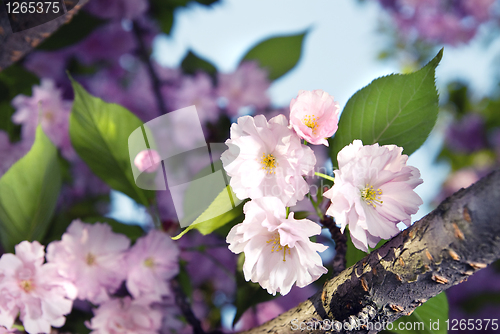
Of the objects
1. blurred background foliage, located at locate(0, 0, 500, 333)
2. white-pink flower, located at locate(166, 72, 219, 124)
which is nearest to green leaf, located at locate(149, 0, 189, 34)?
blurred background foliage, located at locate(0, 0, 500, 333)

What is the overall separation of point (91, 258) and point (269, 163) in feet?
0.97

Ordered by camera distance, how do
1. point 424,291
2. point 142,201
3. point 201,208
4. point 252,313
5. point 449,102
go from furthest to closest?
point 449,102 → point 252,313 → point 142,201 → point 201,208 → point 424,291

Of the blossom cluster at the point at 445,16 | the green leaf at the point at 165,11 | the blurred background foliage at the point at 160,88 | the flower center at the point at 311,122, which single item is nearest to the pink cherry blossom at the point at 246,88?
the blurred background foliage at the point at 160,88

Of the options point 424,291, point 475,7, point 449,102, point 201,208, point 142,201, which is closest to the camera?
point 424,291

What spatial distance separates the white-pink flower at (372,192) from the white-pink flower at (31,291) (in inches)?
13.7

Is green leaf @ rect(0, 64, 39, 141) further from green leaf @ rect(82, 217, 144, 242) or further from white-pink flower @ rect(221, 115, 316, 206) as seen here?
white-pink flower @ rect(221, 115, 316, 206)

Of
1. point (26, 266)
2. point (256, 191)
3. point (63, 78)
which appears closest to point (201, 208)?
→ point (256, 191)

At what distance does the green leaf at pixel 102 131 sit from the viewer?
0.46m

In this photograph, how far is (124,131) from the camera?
460mm

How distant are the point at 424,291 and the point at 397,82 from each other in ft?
0.68

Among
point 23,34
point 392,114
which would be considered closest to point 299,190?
point 392,114

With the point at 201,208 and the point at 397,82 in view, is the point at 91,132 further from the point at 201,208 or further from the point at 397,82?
A: the point at 397,82

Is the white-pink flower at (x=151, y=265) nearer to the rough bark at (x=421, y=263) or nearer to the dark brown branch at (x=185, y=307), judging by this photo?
the dark brown branch at (x=185, y=307)

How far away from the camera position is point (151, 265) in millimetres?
482
